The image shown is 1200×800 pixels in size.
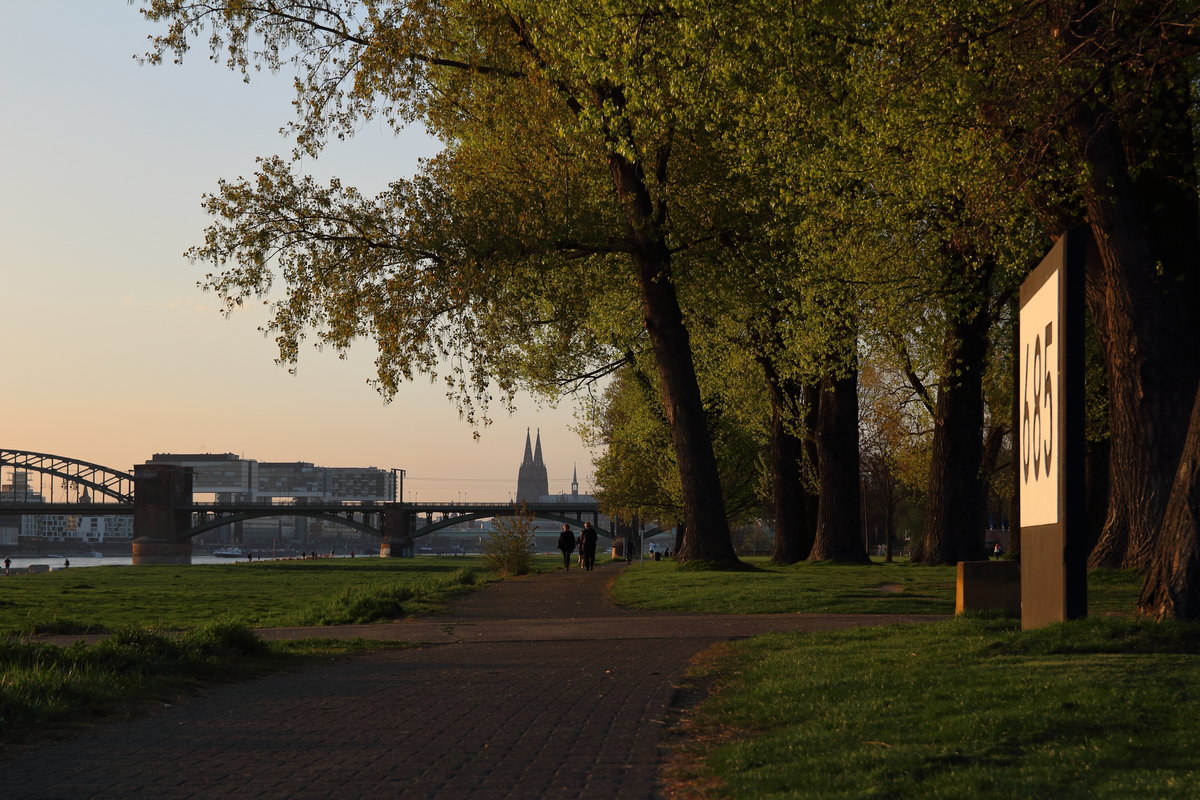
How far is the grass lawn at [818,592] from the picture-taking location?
54.2 feet

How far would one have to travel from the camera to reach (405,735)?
783cm

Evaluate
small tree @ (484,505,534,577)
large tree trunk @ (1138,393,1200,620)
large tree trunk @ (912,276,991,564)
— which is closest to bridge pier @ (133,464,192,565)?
small tree @ (484,505,534,577)

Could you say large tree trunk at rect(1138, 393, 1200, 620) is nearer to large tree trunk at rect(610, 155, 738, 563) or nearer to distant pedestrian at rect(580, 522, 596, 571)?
large tree trunk at rect(610, 155, 738, 563)

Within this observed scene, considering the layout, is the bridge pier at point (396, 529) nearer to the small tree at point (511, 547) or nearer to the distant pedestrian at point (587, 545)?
the distant pedestrian at point (587, 545)

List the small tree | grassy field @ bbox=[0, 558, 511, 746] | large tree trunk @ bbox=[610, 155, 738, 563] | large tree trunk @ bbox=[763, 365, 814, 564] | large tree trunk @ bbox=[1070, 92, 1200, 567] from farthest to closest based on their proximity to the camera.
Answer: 1. large tree trunk @ bbox=[763, 365, 814, 564]
2. the small tree
3. large tree trunk @ bbox=[610, 155, 738, 563]
4. large tree trunk @ bbox=[1070, 92, 1200, 567]
5. grassy field @ bbox=[0, 558, 511, 746]

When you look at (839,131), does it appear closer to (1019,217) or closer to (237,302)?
(1019,217)

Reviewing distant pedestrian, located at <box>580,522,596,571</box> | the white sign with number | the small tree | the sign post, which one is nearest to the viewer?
the sign post

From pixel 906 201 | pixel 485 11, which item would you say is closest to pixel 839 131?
pixel 906 201

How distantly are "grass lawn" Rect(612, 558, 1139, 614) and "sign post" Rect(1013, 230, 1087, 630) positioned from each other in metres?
3.00

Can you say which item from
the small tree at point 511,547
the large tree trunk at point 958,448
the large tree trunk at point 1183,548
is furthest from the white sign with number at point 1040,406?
the small tree at point 511,547

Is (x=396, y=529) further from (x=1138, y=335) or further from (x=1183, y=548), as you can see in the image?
(x=1183, y=548)

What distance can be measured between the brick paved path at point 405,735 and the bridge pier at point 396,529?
4446 inches

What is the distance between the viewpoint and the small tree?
32375 millimetres

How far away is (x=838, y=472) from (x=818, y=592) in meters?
12.1
